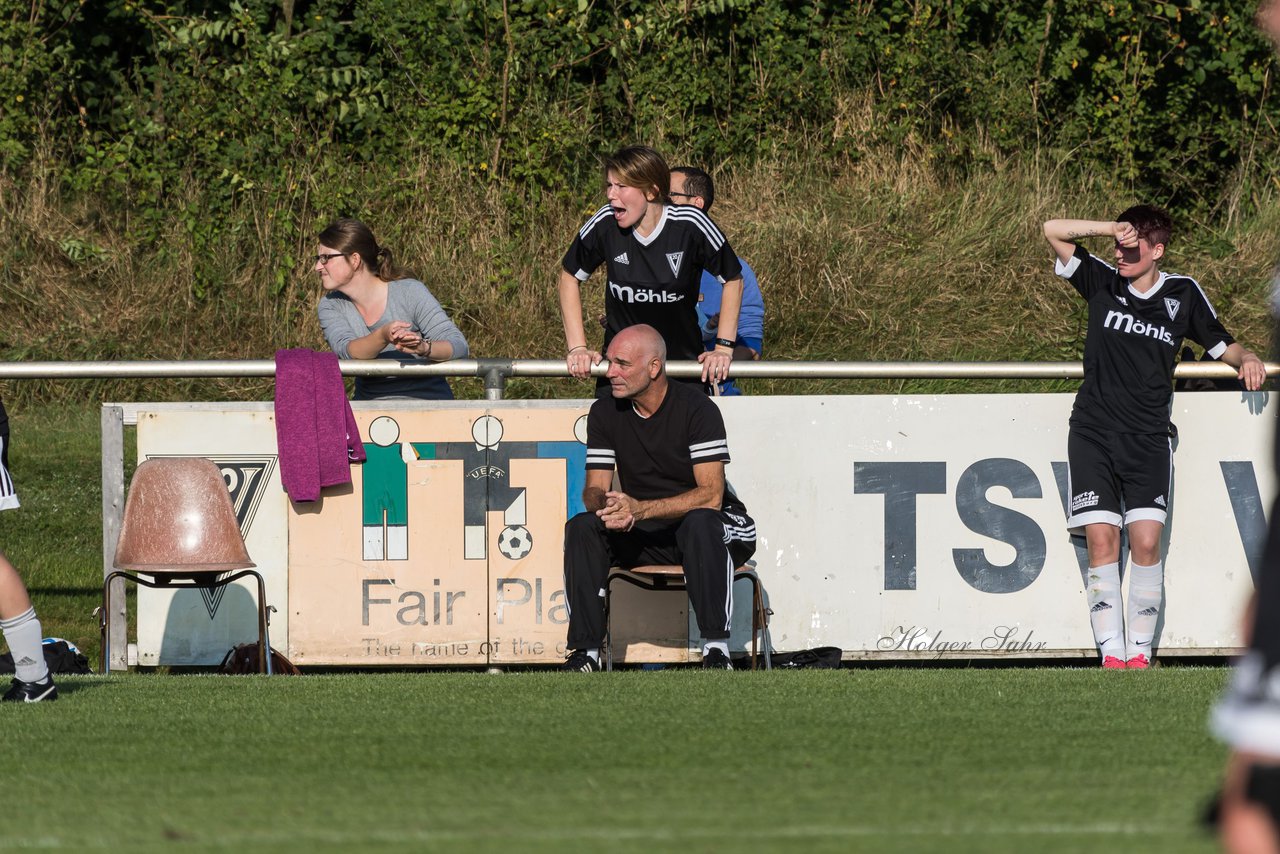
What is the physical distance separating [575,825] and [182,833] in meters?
0.94

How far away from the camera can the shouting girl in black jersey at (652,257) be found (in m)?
8.79

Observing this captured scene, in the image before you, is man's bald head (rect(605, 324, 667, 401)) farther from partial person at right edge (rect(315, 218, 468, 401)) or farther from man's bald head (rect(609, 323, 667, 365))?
partial person at right edge (rect(315, 218, 468, 401))

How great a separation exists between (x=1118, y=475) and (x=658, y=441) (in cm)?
223

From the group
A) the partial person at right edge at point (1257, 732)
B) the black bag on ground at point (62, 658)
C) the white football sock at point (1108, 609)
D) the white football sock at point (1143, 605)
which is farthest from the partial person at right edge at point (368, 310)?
the partial person at right edge at point (1257, 732)

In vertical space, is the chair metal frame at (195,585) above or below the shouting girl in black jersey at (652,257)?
below

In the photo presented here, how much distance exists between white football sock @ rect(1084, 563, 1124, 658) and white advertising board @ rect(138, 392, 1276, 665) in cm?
33

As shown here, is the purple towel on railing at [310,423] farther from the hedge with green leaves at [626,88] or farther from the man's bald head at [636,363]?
the hedge with green leaves at [626,88]

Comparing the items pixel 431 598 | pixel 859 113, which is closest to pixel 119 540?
pixel 431 598

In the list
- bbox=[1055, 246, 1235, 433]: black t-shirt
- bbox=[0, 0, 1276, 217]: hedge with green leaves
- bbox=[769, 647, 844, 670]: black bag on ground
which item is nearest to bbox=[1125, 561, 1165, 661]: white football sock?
bbox=[1055, 246, 1235, 433]: black t-shirt

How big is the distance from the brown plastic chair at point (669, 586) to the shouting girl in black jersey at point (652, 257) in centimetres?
96

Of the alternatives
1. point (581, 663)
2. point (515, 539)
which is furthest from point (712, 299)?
point (581, 663)

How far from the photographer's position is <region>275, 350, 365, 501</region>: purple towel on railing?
895cm

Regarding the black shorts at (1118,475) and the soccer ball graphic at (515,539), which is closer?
the black shorts at (1118,475)

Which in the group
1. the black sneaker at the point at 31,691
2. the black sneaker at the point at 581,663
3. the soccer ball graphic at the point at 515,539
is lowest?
the black sneaker at the point at 581,663
